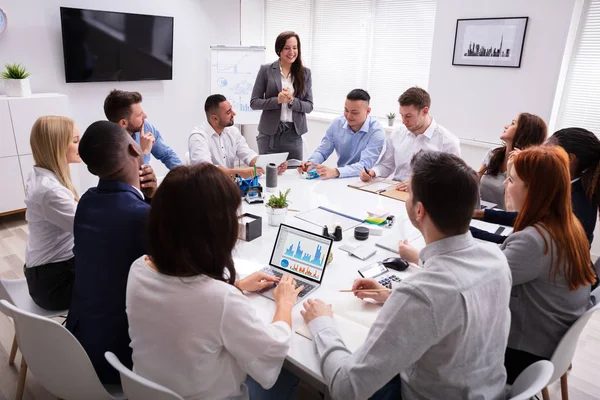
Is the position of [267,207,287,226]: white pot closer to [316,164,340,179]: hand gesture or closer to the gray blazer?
[316,164,340,179]: hand gesture

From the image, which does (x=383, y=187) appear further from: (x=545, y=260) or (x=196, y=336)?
(x=196, y=336)

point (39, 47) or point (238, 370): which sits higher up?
point (39, 47)

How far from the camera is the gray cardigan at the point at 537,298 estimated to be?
4.94 ft

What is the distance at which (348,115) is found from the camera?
142 inches

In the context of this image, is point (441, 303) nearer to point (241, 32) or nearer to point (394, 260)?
point (394, 260)

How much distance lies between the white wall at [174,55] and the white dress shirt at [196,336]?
4.12 m

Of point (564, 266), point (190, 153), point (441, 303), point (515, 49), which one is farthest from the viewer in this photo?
point (515, 49)

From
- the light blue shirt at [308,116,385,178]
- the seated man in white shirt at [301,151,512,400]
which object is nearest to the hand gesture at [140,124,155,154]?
the light blue shirt at [308,116,385,178]

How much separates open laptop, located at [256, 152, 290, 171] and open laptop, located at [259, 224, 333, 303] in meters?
1.47

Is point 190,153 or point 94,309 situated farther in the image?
point 190,153

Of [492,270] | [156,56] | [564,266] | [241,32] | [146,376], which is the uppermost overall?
[241,32]

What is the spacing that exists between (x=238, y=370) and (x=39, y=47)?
444cm

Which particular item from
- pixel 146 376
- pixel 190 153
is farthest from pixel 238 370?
pixel 190 153

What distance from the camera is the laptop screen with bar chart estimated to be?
67.3 inches
